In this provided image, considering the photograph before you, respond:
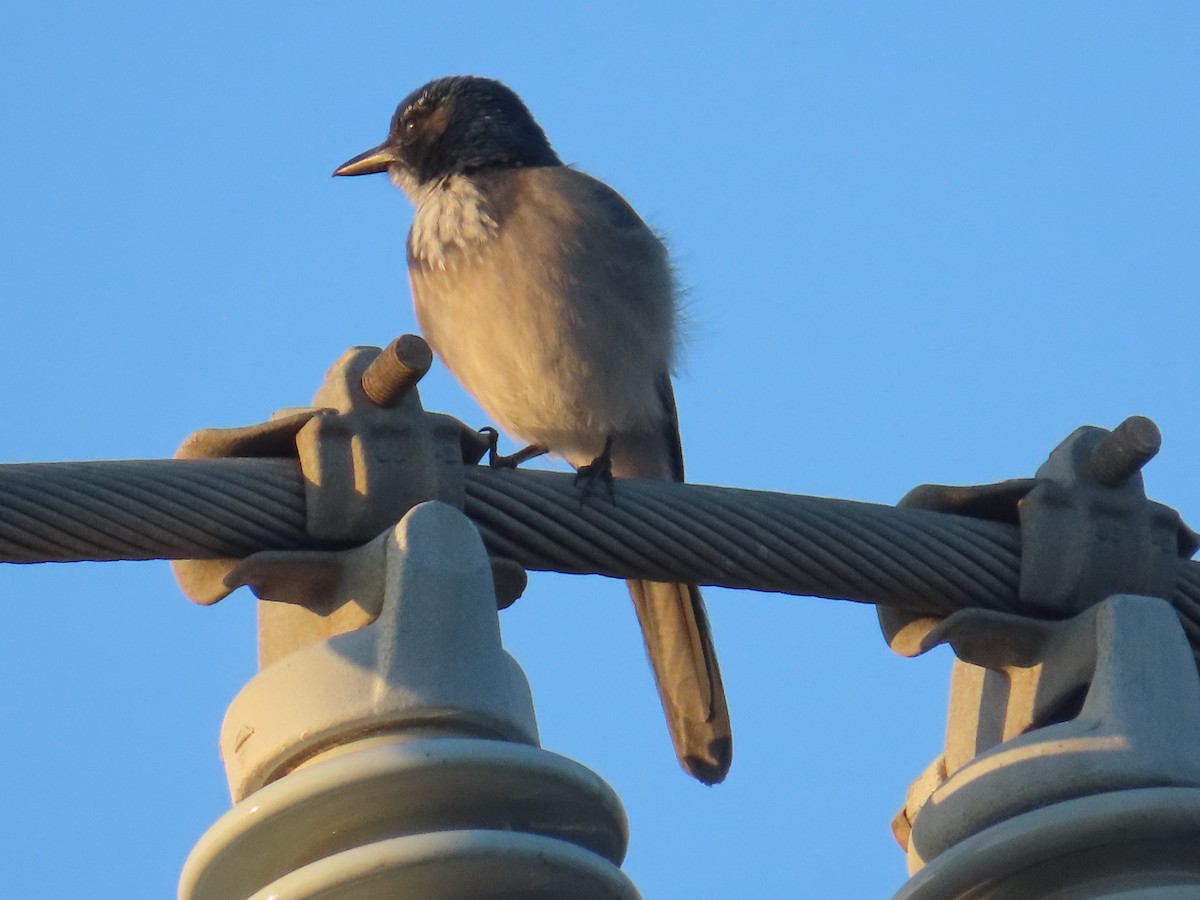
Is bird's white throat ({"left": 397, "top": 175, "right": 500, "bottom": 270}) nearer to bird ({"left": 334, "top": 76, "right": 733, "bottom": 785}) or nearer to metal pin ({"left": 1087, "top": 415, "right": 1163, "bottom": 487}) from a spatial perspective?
bird ({"left": 334, "top": 76, "right": 733, "bottom": 785})

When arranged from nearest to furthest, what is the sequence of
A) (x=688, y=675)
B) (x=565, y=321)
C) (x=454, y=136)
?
(x=688, y=675) < (x=565, y=321) < (x=454, y=136)

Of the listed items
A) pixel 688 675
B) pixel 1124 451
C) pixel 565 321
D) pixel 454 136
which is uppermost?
pixel 454 136

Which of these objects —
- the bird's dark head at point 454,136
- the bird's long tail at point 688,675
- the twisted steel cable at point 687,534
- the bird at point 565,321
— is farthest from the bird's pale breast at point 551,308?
the twisted steel cable at point 687,534

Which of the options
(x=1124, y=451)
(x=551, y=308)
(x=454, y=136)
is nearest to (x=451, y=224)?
(x=551, y=308)

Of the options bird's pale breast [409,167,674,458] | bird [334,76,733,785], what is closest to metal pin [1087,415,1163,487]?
bird [334,76,733,785]

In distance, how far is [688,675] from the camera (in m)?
4.96

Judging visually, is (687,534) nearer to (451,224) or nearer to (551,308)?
(551,308)

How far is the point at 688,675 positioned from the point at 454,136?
2400mm

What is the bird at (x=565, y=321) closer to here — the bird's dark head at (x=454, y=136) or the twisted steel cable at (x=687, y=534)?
the bird's dark head at (x=454, y=136)

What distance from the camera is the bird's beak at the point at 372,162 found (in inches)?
262

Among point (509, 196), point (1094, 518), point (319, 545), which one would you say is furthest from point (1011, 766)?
point (509, 196)

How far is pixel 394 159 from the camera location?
662 cm

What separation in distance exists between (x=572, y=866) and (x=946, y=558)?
51.6 inches

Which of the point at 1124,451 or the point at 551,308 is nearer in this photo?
the point at 1124,451
